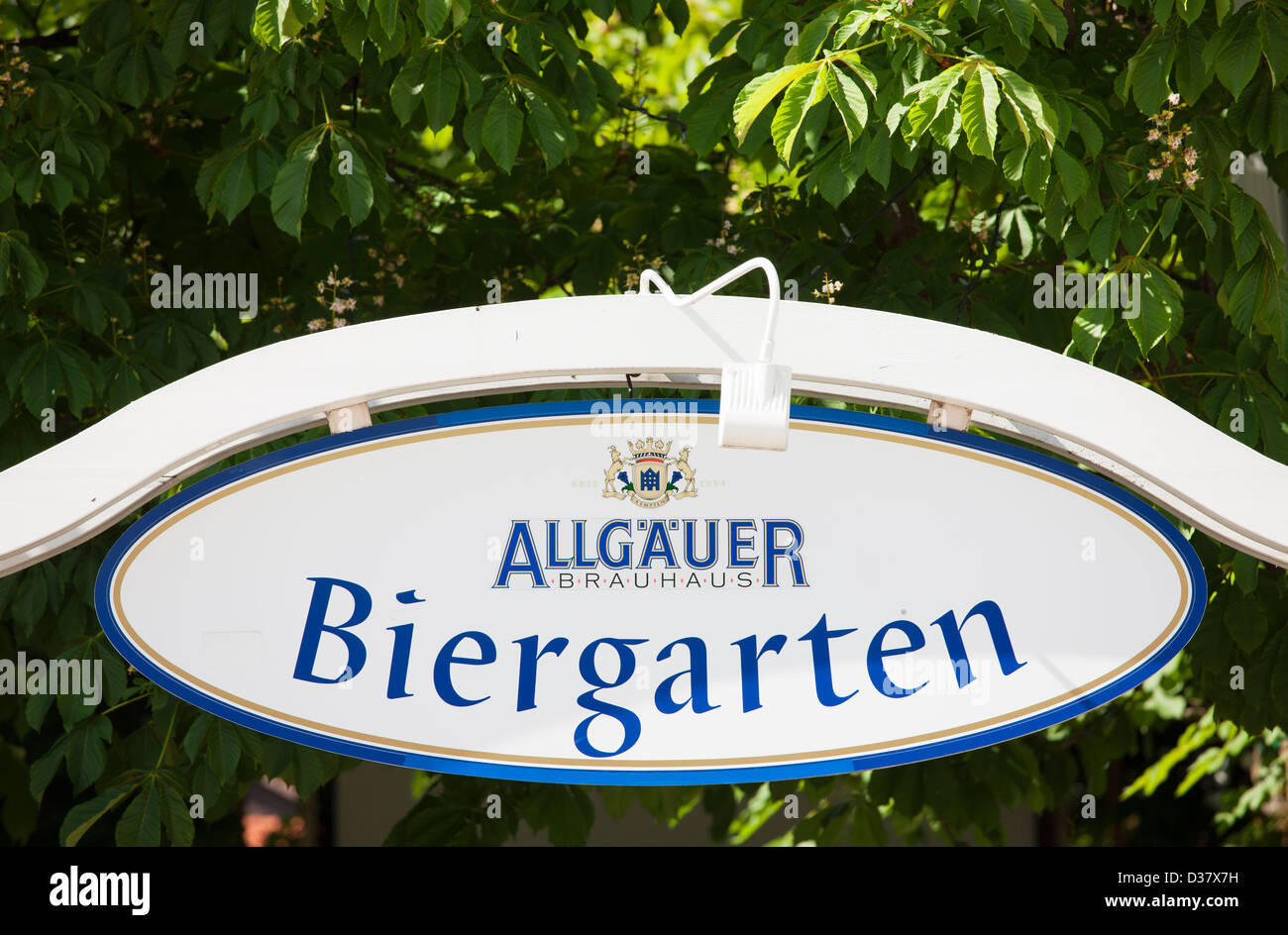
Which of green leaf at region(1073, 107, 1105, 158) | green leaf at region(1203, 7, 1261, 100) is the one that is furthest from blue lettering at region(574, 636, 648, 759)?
green leaf at region(1203, 7, 1261, 100)

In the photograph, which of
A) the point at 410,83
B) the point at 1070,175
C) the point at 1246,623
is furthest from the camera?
the point at 1246,623

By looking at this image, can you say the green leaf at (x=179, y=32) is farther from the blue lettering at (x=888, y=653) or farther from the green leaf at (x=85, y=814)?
the blue lettering at (x=888, y=653)

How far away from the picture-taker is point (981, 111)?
8.44ft

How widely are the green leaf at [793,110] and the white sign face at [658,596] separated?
2.11 ft

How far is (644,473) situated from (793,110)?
0.86 metres

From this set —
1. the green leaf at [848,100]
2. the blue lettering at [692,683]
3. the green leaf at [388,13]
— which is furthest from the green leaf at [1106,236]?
the green leaf at [388,13]

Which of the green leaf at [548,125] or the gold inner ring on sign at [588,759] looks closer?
the gold inner ring on sign at [588,759]

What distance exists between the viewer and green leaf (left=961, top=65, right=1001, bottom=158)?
2543mm

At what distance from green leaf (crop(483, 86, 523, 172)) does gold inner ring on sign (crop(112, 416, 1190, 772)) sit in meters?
0.90

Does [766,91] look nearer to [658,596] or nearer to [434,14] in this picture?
[434,14]

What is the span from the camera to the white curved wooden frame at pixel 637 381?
2.27 meters

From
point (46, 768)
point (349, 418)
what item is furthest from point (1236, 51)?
point (46, 768)
